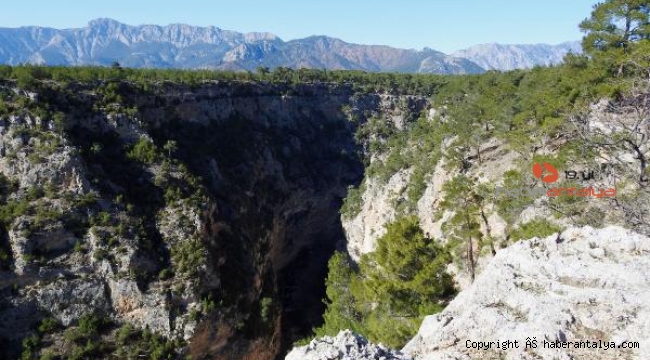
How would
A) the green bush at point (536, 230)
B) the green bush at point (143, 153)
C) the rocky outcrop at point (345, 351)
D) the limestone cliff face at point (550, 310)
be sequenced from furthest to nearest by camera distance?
the green bush at point (143, 153) < the green bush at point (536, 230) < the rocky outcrop at point (345, 351) < the limestone cliff face at point (550, 310)

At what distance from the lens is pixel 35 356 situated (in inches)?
1686

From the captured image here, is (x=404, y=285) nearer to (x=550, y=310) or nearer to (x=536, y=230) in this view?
(x=536, y=230)

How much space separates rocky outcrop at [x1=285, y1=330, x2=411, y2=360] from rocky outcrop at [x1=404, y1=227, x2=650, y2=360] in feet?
5.23

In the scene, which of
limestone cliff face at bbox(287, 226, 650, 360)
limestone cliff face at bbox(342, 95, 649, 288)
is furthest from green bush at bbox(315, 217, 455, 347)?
limestone cliff face at bbox(287, 226, 650, 360)

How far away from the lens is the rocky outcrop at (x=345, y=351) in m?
14.6

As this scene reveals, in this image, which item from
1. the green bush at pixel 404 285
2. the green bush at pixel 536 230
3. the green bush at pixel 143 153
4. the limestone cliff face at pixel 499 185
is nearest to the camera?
the limestone cliff face at pixel 499 185

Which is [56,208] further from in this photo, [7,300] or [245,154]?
[245,154]

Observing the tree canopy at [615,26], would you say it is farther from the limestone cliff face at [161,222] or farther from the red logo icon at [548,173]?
the limestone cliff face at [161,222]

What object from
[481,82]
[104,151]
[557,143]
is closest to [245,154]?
[104,151]

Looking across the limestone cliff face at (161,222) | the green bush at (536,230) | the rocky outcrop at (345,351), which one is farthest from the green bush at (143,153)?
the rocky outcrop at (345,351)

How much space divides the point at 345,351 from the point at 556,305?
7.56 meters

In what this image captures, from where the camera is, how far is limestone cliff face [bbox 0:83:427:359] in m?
47.8

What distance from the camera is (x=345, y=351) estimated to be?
1468 centimetres

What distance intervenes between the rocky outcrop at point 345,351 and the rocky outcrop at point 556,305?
1.59 metres
